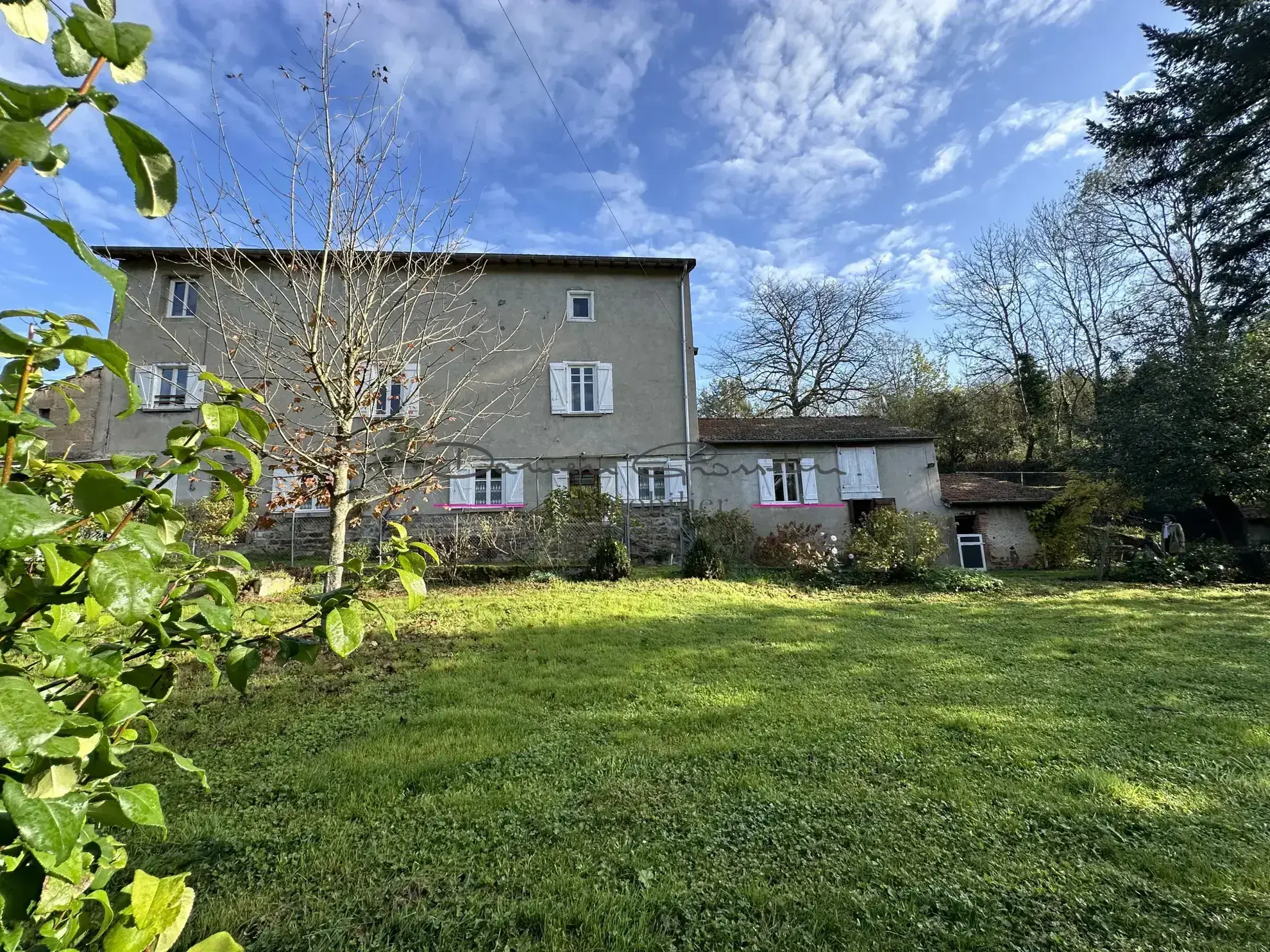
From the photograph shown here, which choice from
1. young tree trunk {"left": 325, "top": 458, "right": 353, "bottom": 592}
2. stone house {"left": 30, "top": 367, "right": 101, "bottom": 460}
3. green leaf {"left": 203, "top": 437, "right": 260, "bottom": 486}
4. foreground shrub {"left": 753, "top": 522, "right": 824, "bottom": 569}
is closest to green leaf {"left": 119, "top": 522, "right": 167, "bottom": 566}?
green leaf {"left": 203, "top": 437, "right": 260, "bottom": 486}

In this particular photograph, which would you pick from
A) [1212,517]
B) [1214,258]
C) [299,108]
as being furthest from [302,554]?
[1214,258]

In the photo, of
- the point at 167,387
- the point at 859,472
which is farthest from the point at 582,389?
the point at 167,387

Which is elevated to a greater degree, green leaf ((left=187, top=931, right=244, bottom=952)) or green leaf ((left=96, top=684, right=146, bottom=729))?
green leaf ((left=96, top=684, right=146, bottom=729))

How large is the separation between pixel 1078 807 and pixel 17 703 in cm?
365

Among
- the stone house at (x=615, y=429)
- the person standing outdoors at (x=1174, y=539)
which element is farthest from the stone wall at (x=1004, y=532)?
the person standing outdoors at (x=1174, y=539)

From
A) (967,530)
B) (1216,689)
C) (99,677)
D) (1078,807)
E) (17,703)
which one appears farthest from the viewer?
(967,530)

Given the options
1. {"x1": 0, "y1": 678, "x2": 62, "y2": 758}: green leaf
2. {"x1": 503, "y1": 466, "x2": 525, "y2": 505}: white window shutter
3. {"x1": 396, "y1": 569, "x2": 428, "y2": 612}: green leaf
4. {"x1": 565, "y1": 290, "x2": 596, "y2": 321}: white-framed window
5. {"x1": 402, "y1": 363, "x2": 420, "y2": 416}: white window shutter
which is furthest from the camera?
{"x1": 565, "y1": 290, "x2": 596, "y2": 321}: white-framed window

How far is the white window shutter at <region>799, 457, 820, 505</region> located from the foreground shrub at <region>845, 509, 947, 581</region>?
5.23 feet

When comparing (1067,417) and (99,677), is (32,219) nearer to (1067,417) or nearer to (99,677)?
(99,677)

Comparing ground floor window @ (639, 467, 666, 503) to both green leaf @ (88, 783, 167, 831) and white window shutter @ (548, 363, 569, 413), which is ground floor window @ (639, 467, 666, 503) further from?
green leaf @ (88, 783, 167, 831)

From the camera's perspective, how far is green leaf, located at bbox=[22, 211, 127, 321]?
2.24ft

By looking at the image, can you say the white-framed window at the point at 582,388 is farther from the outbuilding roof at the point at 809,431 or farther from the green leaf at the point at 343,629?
the green leaf at the point at 343,629

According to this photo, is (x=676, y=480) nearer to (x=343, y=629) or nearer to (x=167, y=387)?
(x=167, y=387)

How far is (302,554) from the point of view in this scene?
1224cm
